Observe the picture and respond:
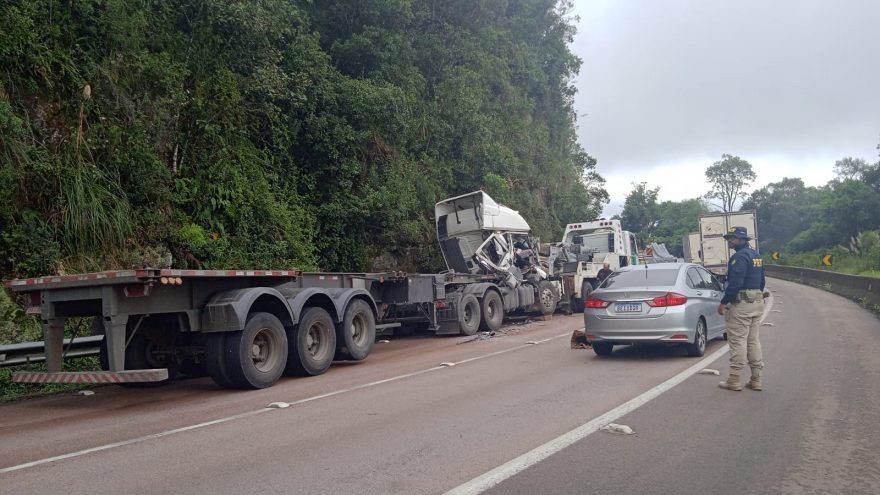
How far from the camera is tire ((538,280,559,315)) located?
63.7 ft

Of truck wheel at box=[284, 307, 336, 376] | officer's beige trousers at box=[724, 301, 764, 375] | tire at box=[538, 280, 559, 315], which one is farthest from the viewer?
tire at box=[538, 280, 559, 315]

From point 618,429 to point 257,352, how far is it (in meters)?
5.45

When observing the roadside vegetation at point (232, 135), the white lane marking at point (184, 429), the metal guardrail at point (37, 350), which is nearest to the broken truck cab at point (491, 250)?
the roadside vegetation at point (232, 135)

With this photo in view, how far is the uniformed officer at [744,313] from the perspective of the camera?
25.9 ft

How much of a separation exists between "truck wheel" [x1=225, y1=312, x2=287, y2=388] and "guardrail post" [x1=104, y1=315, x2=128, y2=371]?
144cm

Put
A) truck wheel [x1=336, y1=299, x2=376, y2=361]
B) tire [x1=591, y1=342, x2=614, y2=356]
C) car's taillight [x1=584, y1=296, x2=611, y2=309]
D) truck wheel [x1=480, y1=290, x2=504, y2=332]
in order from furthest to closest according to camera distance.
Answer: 1. truck wheel [x1=480, y1=290, x2=504, y2=332]
2. truck wheel [x1=336, y1=299, x2=376, y2=361]
3. tire [x1=591, y1=342, x2=614, y2=356]
4. car's taillight [x1=584, y1=296, x2=611, y2=309]

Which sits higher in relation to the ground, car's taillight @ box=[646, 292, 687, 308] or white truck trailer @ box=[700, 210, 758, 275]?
white truck trailer @ box=[700, 210, 758, 275]

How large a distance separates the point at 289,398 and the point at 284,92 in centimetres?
1131

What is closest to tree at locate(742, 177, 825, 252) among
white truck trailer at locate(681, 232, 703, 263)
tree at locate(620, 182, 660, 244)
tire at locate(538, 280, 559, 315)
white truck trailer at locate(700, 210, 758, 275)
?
tree at locate(620, 182, 660, 244)

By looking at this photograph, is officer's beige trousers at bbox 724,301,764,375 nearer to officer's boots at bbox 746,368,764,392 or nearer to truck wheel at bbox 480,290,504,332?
officer's boots at bbox 746,368,764,392

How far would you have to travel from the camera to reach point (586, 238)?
22812mm

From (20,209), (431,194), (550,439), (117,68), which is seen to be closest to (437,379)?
(550,439)

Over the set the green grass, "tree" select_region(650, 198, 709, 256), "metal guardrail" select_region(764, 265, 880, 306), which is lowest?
"metal guardrail" select_region(764, 265, 880, 306)

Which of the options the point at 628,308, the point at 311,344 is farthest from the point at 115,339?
the point at 628,308
